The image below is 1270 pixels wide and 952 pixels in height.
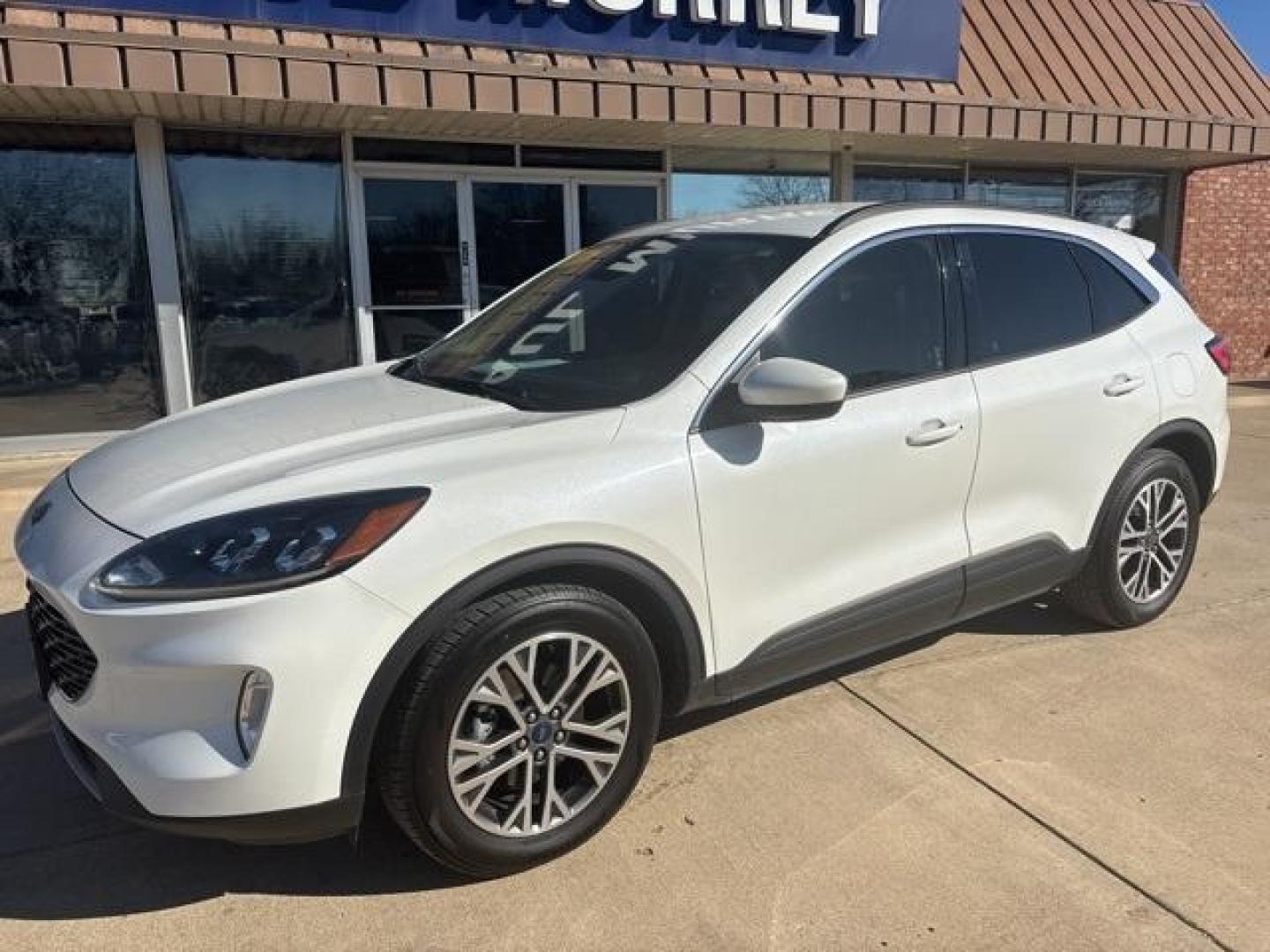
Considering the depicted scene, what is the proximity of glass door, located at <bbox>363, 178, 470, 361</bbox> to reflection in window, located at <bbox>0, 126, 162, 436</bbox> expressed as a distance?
74.7 inches

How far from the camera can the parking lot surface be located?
7.95ft

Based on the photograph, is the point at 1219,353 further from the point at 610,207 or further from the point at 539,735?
the point at 610,207

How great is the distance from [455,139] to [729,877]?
25.7ft

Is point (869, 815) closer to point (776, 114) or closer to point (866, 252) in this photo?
point (866, 252)

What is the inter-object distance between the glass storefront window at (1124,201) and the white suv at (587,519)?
9187mm

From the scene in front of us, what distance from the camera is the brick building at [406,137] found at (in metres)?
7.10

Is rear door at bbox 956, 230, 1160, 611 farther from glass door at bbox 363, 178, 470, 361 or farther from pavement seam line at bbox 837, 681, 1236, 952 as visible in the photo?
glass door at bbox 363, 178, 470, 361

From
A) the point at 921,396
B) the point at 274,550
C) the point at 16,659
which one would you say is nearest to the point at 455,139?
the point at 16,659

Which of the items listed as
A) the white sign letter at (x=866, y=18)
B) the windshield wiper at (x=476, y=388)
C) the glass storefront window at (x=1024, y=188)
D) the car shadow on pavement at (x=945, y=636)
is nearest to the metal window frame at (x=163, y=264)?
the windshield wiper at (x=476, y=388)

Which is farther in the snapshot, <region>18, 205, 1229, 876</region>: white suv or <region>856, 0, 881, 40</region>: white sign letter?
<region>856, 0, 881, 40</region>: white sign letter

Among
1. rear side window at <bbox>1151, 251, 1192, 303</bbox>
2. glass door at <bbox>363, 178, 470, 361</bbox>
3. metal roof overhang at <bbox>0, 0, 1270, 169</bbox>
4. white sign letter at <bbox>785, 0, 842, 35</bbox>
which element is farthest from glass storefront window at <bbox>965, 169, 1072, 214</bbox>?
rear side window at <bbox>1151, 251, 1192, 303</bbox>

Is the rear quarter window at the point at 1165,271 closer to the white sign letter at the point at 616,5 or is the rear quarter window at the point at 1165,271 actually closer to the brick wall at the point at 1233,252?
the white sign letter at the point at 616,5

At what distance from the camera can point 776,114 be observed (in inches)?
331

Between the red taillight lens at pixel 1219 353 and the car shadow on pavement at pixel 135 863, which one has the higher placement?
the red taillight lens at pixel 1219 353
